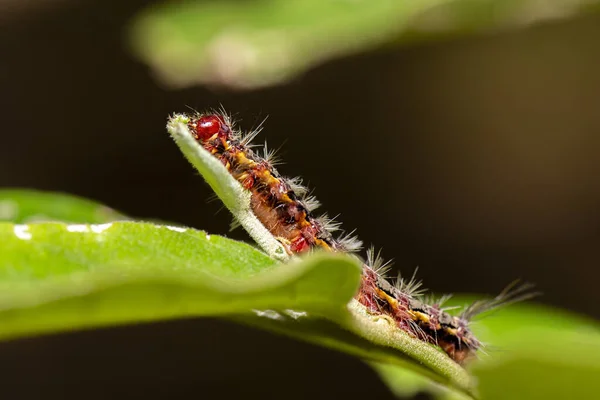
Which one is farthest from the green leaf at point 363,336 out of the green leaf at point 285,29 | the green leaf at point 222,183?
the green leaf at point 285,29

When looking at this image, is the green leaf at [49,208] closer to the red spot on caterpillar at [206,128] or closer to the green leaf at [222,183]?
the red spot on caterpillar at [206,128]

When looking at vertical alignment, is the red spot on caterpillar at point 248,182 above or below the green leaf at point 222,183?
above

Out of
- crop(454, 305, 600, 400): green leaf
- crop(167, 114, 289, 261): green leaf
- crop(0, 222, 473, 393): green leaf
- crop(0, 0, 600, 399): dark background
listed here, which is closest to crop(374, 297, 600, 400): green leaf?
crop(454, 305, 600, 400): green leaf

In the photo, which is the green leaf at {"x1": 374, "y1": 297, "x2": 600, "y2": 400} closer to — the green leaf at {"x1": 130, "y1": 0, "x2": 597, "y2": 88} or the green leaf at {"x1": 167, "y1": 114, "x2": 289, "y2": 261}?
the green leaf at {"x1": 167, "y1": 114, "x2": 289, "y2": 261}

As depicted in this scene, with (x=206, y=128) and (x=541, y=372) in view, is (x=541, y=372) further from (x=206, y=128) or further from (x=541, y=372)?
(x=206, y=128)

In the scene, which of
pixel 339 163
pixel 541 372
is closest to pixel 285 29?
pixel 541 372

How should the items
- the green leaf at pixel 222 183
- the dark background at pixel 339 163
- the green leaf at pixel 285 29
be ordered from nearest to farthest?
the green leaf at pixel 222 183 → the green leaf at pixel 285 29 → the dark background at pixel 339 163

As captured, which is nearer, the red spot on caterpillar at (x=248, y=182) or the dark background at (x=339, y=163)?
the red spot on caterpillar at (x=248, y=182)
